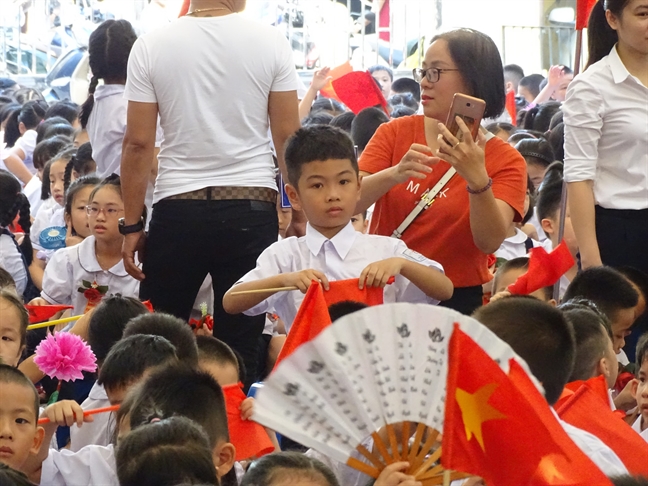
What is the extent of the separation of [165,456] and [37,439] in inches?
31.6

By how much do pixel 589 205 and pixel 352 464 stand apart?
2040 millimetres

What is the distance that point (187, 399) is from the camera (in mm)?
2857

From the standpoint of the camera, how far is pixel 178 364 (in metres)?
3.05

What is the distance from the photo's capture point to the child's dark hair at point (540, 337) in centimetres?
256

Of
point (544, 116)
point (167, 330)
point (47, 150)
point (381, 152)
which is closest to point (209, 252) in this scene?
point (167, 330)

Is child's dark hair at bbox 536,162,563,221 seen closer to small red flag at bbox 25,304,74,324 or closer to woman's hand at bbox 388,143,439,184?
woman's hand at bbox 388,143,439,184

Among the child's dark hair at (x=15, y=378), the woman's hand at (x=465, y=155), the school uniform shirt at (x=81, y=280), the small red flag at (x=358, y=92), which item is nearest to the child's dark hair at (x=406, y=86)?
the small red flag at (x=358, y=92)

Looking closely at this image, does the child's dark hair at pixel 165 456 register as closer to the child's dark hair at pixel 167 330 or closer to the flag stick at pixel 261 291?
the flag stick at pixel 261 291

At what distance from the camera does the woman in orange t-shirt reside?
3629 millimetres

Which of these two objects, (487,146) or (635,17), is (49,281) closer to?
(487,146)

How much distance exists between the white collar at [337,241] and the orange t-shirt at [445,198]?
207mm

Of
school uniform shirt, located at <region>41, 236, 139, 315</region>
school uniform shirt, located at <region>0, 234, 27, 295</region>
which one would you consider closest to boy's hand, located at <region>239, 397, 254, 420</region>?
school uniform shirt, located at <region>41, 236, 139, 315</region>

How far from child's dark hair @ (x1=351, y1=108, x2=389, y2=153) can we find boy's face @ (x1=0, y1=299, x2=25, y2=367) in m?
3.41

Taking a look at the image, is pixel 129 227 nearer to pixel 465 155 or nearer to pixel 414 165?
pixel 414 165
